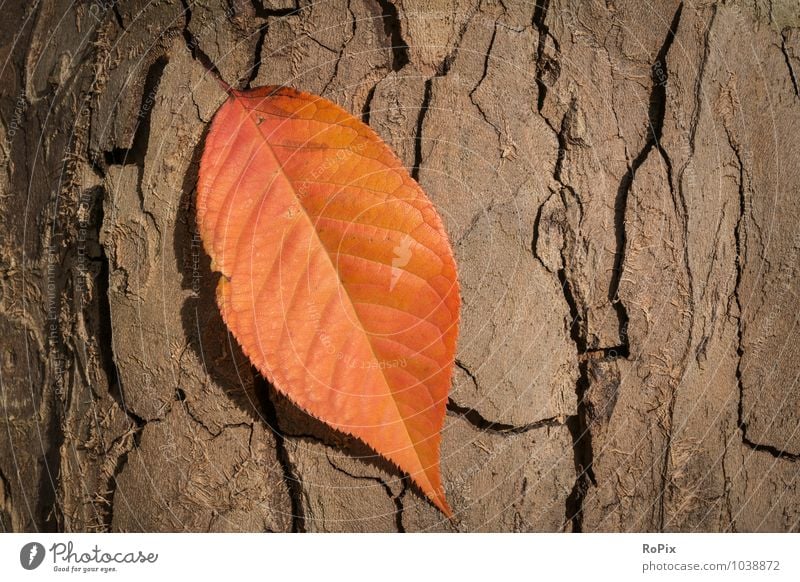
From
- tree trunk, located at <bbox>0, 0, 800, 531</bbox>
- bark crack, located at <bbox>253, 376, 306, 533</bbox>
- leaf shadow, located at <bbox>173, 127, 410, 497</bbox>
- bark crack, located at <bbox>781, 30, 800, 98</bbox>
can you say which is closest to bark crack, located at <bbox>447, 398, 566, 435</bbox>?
tree trunk, located at <bbox>0, 0, 800, 531</bbox>

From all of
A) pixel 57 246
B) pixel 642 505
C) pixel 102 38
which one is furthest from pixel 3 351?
pixel 642 505

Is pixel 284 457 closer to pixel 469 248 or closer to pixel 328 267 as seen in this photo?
pixel 328 267

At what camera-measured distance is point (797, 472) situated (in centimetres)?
95

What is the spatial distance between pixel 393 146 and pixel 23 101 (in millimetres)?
562

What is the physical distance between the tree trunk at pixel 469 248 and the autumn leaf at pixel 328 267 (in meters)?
0.05

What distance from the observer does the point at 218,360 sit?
0.83 metres

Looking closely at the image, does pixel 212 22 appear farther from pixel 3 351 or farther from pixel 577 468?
pixel 577 468

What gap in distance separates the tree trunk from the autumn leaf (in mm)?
51

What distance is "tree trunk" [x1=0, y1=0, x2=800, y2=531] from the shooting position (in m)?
0.84

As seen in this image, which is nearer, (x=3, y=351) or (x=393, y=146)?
(x=393, y=146)
